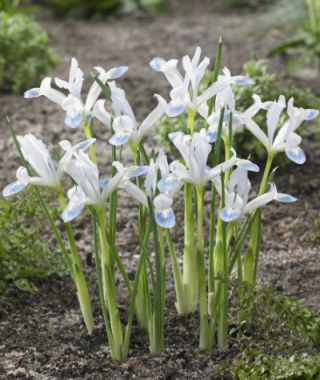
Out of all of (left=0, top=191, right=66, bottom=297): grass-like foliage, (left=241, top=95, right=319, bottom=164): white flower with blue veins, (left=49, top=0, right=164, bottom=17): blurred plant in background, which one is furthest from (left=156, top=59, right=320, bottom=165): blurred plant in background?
(left=49, top=0, right=164, bottom=17): blurred plant in background

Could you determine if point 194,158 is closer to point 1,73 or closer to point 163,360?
point 163,360

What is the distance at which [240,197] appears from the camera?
2734 mm

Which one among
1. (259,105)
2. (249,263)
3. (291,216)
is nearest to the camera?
(259,105)

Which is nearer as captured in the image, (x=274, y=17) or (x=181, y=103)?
(x=181, y=103)

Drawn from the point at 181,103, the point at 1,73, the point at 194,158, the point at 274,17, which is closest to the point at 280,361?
the point at 194,158

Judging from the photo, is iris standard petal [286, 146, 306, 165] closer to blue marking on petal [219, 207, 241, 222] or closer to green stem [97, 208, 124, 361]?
blue marking on petal [219, 207, 241, 222]

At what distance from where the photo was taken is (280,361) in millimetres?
2664

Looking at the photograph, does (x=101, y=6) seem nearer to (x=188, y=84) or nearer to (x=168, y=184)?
(x=188, y=84)

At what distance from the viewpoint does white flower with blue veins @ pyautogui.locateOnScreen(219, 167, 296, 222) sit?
8.68ft

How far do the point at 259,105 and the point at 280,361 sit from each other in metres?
0.85

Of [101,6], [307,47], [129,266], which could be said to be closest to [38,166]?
[129,266]

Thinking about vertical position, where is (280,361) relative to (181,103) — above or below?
below

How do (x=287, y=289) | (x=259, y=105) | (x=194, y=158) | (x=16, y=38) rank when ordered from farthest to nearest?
(x=16, y=38), (x=287, y=289), (x=259, y=105), (x=194, y=158)

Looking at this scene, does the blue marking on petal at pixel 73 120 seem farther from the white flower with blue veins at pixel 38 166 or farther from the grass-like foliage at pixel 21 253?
the grass-like foliage at pixel 21 253
